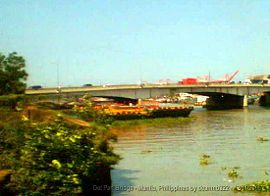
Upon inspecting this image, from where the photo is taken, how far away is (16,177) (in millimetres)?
7938

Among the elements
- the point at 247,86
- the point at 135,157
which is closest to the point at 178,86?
the point at 247,86

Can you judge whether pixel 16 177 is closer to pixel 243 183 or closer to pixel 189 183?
pixel 189 183

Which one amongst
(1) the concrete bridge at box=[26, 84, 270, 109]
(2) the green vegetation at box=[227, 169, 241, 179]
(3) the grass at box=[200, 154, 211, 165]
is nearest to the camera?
(2) the green vegetation at box=[227, 169, 241, 179]

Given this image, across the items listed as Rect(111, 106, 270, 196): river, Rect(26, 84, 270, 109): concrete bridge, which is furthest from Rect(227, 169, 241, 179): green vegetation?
Rect(26, 84, 270, 109): concrete bridge

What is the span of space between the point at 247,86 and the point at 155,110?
3350 cm

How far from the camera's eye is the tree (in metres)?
30.8

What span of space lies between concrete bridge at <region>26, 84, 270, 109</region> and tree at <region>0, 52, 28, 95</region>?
53.6 ft

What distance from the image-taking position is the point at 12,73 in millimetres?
33656

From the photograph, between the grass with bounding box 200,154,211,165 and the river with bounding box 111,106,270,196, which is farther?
the grass with bounding box 200,154,211,165

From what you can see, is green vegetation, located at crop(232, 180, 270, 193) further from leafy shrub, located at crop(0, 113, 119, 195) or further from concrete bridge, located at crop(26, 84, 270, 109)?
concrete bridge, located at crop(26, 84, 270, 109)

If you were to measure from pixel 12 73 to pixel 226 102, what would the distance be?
225 ft

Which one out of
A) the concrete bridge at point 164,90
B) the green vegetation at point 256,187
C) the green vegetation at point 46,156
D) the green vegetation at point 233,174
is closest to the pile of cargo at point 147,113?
the concrete bridge at point 164,90

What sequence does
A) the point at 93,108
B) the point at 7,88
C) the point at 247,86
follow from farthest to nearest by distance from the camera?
the point at 247,86 → the point at 7,88 → the point at 93,108

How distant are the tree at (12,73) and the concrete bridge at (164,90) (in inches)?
643
